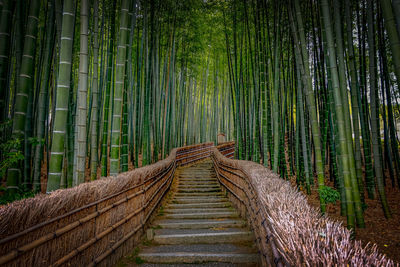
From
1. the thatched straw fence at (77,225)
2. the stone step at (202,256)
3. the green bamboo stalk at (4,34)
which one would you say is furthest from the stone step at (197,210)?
the green bamboo stalk at (4,34)

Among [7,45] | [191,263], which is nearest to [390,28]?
[191,263]

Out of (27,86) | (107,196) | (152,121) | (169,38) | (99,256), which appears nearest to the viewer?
(99,256)

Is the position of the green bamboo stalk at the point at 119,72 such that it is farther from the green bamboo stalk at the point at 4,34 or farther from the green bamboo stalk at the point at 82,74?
the green bamboo stalk at the point at 4,34

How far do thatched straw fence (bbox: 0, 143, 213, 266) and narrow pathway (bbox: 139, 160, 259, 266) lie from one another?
11.3 inches

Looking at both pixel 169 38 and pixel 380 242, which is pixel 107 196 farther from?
pixel 169 38

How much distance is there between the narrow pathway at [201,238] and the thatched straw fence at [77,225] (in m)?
0.29

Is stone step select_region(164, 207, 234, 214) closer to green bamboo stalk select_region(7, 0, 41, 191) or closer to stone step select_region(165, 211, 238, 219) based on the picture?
stone step select_region(165, 211, 238, 219)

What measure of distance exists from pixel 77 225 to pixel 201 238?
51.5 inches

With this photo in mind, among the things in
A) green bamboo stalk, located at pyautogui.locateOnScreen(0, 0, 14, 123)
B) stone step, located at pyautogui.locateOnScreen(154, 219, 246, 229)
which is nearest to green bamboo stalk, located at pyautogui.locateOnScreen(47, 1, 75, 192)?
green bamboo stalk, located at pyautogui.locateOnScreen(0, 0, 14, 123)

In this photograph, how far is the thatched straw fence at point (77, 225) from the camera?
977mm

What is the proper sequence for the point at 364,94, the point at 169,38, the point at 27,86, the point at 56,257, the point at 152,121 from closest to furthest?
the point at 56,257
the point at 27,86
the point at 364,94
the point at 152,121
the point at 169,38

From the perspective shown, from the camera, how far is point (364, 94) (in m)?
3.60

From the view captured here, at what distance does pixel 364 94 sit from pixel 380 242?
2242 mm

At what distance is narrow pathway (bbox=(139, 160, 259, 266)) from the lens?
1.91 metres
